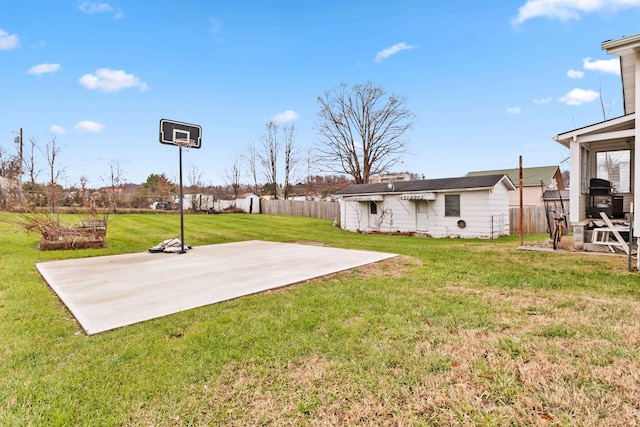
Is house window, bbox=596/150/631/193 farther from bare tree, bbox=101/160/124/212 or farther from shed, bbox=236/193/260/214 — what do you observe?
bare tree, bbox=101/160/124/212

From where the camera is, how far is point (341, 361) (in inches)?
92.4

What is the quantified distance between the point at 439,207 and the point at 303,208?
1299 centimetres

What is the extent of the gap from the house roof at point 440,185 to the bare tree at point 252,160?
17.0 metres

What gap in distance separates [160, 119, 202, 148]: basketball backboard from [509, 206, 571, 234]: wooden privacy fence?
1377 centimetres

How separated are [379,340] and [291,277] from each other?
8.37 feet

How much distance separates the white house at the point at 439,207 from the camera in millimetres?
12664

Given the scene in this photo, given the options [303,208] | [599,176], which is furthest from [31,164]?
[599,176]

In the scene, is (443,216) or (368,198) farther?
(368,198)

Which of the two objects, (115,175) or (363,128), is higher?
(363,128)

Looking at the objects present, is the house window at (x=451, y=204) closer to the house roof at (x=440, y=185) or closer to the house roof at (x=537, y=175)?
the house roof at (x=440, y=185)

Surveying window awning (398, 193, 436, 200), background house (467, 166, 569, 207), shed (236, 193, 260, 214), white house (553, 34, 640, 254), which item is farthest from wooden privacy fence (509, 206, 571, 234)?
shed (236, 193, 260, 214)

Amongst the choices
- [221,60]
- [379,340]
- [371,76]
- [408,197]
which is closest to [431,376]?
[379,340]

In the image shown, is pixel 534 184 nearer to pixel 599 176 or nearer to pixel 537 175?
pixel 537 175

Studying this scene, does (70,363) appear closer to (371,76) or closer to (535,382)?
(535,382)
